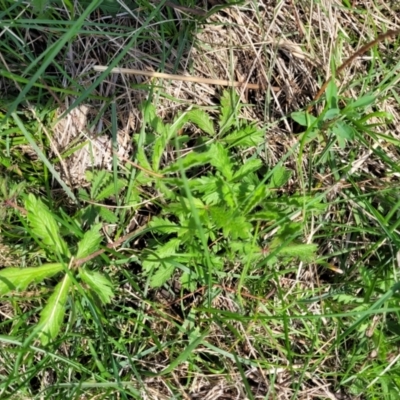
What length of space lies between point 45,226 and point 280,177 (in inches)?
35.0

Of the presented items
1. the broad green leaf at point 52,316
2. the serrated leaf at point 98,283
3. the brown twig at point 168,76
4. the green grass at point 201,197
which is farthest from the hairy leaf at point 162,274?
the brown twig at point 168,76

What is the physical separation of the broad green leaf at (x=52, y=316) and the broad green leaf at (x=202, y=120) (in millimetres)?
792

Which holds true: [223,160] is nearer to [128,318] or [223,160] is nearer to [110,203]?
[110,203]

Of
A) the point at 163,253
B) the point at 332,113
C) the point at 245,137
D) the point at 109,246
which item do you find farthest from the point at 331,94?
the point at 109,246

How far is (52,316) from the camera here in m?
1.77

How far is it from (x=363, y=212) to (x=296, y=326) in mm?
545

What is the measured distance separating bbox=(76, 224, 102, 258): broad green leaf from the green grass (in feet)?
0.21

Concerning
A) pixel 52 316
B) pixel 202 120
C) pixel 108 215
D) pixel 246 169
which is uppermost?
pixel 202 120

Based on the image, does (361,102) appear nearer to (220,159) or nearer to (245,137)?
(245,137)

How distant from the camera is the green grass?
1959mm

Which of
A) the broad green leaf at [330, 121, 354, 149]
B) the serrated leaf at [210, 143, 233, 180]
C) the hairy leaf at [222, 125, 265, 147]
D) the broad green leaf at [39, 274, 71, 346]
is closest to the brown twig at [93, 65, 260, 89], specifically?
the hairy leaf at [222, 125, 265, 147]

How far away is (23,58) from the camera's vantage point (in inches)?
79.4

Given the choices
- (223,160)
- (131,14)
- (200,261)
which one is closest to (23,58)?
(131,14)

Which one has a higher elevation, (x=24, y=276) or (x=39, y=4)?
(x=39, y=4)
